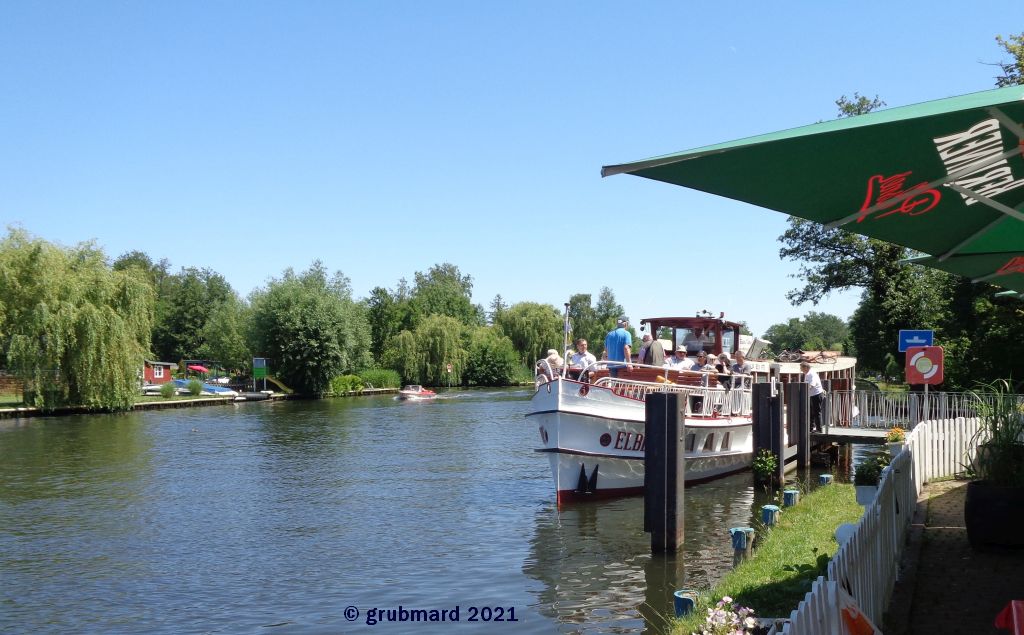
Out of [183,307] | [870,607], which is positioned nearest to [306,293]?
[183,307]

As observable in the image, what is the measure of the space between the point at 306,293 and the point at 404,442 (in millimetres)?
39755

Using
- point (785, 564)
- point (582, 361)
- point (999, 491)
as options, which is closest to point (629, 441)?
point (582, 361)

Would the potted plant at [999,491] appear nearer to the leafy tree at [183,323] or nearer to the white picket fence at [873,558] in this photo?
the white picket fence at [873,558]

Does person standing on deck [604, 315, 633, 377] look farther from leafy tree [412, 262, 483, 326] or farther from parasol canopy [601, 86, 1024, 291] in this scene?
leafy tree [412, 262, 483, 326]

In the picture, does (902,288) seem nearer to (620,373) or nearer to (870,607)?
(620,373)

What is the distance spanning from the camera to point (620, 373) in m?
19.1

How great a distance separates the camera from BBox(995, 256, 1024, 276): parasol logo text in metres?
7.10

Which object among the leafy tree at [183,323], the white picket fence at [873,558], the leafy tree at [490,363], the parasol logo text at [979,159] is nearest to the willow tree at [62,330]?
the white picket fence at [873,558]

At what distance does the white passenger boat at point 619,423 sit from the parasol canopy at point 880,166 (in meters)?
11.7

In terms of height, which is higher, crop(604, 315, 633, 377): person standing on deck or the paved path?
crop(604, 315, 633, 377): person standing on deck

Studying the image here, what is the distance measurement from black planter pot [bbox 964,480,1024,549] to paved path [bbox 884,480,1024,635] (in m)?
0.10

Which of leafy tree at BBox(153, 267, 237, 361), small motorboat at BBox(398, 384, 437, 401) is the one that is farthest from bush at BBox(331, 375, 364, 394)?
leafy tree at BBox(153, 267, 237, 361)

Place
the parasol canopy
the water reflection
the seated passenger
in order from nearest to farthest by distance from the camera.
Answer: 1. the parasol canopy
2. the water reflection
3. the seated passenger

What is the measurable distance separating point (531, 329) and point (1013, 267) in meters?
83.5
